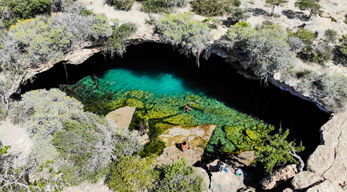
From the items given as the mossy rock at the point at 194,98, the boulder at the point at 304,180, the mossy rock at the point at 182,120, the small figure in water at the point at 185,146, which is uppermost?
the boulder at the point at 304,180

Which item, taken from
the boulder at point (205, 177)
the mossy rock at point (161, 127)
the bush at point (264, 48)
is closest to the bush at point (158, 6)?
the bush at point (264, 48)

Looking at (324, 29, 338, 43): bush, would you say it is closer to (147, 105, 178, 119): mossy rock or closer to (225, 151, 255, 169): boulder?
(225, 151, 255, 169): boulder

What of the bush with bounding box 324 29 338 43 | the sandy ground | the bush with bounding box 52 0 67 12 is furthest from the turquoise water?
the bush with bounding box 324 29 338 43

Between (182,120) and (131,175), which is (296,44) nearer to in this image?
(182,120)

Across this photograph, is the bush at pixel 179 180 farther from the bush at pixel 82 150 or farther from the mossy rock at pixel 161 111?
the mossy rock at pixel 161 111

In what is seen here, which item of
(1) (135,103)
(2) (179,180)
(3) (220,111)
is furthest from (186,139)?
(1) (135,103)

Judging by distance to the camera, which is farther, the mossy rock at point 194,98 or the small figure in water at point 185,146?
the mossy rock at point 194,98

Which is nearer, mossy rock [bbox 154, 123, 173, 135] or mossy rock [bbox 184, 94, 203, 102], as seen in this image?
mossy rock [bbox 154, 123, 173, 135]
